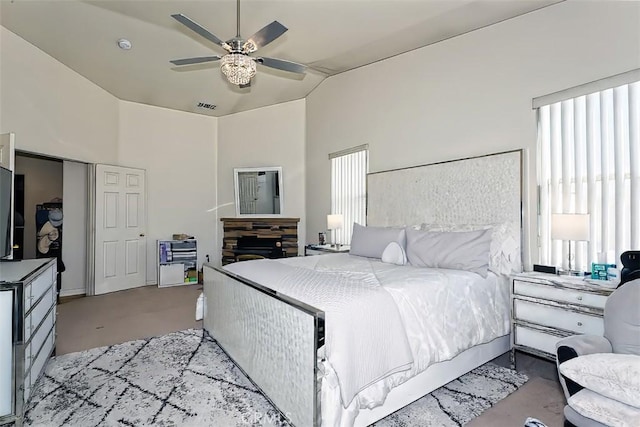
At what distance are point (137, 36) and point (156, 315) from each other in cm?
346

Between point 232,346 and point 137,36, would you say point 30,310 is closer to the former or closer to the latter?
point 232,346

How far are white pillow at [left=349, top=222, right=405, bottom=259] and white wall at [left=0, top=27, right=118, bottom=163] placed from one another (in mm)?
4221

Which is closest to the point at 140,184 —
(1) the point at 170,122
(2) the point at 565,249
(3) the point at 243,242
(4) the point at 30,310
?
(1) the point at 170,122

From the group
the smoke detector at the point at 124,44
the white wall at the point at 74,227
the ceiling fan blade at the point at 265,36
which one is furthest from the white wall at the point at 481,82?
the white wall at the point at 74,227

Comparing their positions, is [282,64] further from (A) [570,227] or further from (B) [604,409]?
(B) [604,409]

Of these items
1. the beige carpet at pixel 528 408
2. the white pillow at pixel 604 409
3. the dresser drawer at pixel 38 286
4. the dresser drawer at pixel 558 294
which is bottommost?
the beige carpet at pixel 528 408

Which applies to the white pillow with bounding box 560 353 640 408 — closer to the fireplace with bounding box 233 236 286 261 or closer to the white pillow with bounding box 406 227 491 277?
the white pillow with bounding box 406 227 491 277

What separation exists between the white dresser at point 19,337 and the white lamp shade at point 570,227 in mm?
3748

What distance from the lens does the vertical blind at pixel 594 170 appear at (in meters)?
2.52

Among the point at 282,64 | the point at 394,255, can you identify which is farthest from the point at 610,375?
the point at 282,64

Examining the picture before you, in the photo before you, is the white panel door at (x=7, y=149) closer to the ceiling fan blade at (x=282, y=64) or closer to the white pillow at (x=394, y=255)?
the ceiling fan blade at (x=282, y=64)

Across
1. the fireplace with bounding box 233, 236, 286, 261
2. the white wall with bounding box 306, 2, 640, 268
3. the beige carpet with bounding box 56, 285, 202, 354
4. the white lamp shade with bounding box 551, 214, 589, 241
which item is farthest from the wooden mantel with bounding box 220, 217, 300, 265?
the white lamp shade with bounding box 551, 214, 589, 241

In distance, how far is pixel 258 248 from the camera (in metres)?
6.46

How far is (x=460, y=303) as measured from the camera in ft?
8.21
